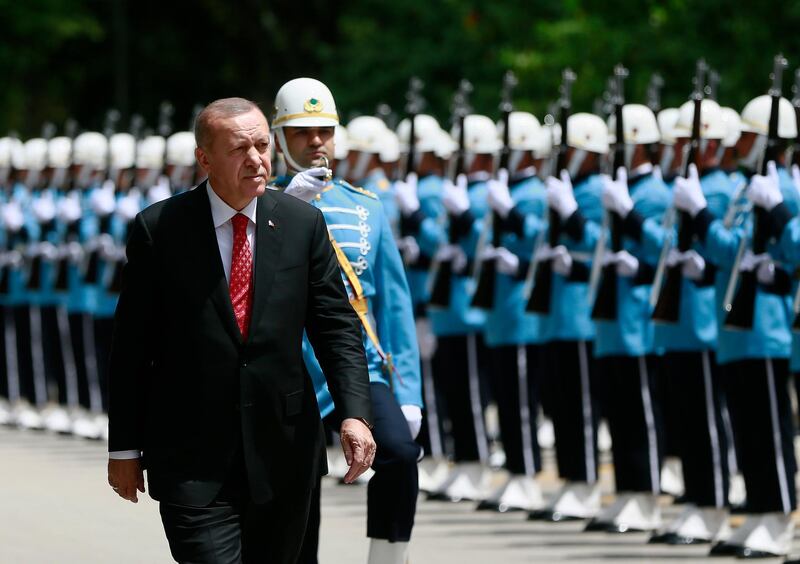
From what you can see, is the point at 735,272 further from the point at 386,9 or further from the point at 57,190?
the point at 386,9

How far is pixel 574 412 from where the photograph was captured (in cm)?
1143

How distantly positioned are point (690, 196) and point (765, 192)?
629 millimetres

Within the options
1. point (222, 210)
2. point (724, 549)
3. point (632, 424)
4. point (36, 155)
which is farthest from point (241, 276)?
point (36, 155)

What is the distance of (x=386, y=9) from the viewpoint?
28234 mm

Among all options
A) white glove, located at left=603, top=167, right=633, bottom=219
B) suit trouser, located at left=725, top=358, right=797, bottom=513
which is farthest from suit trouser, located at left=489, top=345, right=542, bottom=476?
suit trouser, located at left=725, top=358, right=797, bottom=513

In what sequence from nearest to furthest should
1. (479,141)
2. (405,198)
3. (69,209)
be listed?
1. (405,198)
2. (479,141)
3. (69,209)

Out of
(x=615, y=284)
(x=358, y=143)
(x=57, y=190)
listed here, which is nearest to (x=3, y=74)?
(x=57, y=190)

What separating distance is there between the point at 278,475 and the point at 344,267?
5.84ft

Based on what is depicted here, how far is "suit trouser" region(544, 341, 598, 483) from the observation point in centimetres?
1137

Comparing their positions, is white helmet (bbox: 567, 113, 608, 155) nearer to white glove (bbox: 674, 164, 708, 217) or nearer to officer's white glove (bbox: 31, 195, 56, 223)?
white glove (bbox: 674, 164, 708, 217)

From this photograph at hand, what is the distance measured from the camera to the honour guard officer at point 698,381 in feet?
33.5

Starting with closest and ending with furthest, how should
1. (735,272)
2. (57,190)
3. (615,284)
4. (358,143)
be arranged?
(735,272) < (615,284) < (358,143) < (57,190)

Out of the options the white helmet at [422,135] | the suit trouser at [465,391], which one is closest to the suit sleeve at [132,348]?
the suit trouser at [465,391]

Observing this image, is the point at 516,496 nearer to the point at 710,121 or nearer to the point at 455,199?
the point at 455,199
